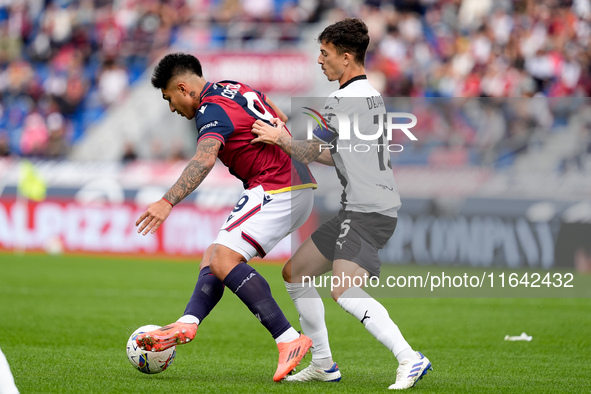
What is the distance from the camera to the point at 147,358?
19.6ft

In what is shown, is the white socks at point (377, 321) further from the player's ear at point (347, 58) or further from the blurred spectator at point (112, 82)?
the blurred spectator at point (112, 82)

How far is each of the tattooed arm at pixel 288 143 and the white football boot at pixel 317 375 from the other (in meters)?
1.45

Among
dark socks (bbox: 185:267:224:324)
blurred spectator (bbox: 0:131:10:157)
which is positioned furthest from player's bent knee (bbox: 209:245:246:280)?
blurred spectator (bbox: 0:131:10:157)

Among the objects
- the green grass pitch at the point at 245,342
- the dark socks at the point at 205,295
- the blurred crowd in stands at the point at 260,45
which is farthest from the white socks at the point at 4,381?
the blurred crowd in stands at the point at 260,45

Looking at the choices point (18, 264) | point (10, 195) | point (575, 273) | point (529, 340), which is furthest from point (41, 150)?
point (529, 340)

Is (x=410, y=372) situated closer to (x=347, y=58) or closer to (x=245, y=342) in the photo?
(x=347, y=58)

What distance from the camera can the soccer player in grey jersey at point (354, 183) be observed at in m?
5.61

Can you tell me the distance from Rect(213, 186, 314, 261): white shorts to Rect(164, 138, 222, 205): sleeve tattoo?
1.52 feet

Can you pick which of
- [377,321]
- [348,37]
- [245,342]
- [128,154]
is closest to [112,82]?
[128,154]

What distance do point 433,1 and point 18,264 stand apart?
37.4 feet

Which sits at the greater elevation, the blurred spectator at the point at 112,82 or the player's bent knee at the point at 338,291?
the blurred spectator at the point at 112,82

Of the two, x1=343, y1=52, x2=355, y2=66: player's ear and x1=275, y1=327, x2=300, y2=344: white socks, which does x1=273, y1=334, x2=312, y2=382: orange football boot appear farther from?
x1=343, y1=52, x2=355, y2=66: player's ear

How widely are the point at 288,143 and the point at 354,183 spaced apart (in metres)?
0.51

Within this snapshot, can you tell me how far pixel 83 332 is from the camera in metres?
8.62
